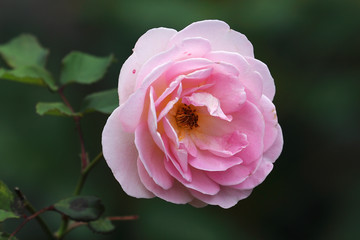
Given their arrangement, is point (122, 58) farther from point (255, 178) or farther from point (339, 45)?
point (255, 178)

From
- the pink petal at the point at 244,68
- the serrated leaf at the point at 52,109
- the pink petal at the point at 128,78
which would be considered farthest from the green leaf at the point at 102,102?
the pink petal at the point at 244,68

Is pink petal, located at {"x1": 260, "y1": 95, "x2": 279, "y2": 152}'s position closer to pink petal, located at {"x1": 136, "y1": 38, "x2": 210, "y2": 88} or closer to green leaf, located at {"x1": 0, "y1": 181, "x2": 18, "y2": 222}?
pink petal, located at {"x1": 136, "y1": 38, "x2": 210, "y2": 88}

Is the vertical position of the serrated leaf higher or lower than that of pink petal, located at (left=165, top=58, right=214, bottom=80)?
lower

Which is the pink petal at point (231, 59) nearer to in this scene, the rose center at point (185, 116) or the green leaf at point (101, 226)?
the rose center at point (185, 116)

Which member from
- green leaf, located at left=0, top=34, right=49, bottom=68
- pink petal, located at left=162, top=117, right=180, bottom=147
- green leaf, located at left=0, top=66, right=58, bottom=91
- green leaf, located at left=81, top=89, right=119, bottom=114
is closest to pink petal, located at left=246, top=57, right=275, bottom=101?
pink petal, located at left=162, top=117, right=180, bottom=147

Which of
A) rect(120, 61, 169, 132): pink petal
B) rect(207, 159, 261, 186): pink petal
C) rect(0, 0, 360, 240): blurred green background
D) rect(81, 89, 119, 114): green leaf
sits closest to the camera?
rect(120, 61, 169, 132): pink petal

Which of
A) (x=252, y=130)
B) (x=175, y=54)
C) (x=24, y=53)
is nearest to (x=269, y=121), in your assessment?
(x=252, y=130)

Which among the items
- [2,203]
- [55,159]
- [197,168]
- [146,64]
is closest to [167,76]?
[146,64]

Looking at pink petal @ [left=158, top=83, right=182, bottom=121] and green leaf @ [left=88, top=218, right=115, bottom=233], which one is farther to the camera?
green leaf @ [left=88, top=218, right=115, bottom=233]

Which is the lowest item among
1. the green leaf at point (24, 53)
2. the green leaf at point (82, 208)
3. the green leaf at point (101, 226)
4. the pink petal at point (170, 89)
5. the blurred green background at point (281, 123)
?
the blurred green background at point (281, 123)
